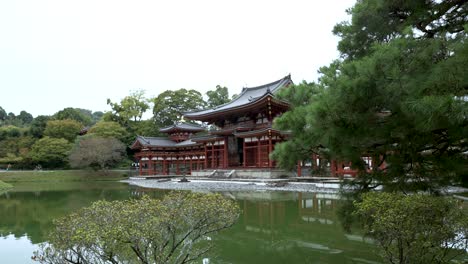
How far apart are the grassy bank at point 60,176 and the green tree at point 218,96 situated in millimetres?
19548

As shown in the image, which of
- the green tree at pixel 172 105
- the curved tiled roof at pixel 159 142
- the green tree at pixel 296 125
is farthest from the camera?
the green tree at pixel 172 105

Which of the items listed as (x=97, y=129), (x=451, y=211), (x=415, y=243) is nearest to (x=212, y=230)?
(x=415, y=243)

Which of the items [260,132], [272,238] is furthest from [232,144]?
[272,238]

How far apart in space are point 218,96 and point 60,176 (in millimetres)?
25710

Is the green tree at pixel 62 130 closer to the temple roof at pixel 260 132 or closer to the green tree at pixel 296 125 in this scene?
the temple roof at pixel 260 132

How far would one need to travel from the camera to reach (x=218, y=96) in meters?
54.8

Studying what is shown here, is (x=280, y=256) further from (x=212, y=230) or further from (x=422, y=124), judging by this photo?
(x=422, y=124)

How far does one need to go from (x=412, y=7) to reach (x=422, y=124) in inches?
72.1

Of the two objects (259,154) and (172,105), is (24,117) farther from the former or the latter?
(259,154)

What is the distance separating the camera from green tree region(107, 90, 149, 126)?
160ft

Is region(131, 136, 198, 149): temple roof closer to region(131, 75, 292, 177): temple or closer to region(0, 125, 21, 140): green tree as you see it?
region(131, 75, 292, 177): temple

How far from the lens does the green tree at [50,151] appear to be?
39.3m

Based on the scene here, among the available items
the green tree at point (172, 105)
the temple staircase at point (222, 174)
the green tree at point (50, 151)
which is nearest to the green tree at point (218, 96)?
the green tree at point (172, 105)

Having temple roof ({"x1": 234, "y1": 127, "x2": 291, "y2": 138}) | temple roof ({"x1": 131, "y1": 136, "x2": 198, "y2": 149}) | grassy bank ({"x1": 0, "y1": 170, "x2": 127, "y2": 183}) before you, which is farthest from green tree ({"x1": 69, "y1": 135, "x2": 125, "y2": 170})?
temple roof ({"x1": 234, "y1": 127, "x2": 291, "y2": 138})
